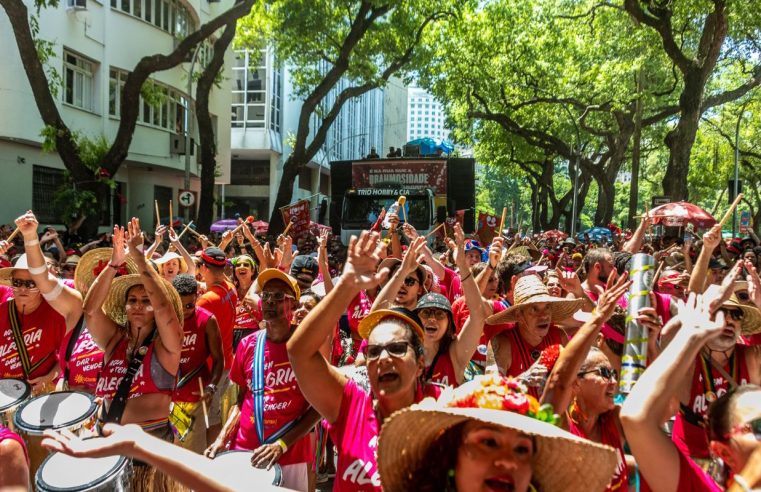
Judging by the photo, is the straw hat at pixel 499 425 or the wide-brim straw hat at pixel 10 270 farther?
the wide-brim straw hat at pixel 10 270

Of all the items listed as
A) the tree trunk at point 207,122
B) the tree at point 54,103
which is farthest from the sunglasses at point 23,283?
the tree trunk at point 207,122

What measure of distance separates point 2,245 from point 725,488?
5.48 metres

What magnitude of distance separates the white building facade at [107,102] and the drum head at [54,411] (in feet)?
43.3

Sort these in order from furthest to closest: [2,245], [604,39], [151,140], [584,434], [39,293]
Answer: [151,140] < [604,39] < [2,245] < [39,293] < [584,434]

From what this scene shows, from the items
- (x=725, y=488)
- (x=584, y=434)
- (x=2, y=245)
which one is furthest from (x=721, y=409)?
(x=2, y=245)

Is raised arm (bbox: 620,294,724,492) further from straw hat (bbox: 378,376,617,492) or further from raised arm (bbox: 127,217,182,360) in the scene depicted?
raised arm (bbox: 127,217,182,360)

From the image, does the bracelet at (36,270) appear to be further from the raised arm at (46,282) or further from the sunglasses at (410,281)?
the sunglasses at (410,281)

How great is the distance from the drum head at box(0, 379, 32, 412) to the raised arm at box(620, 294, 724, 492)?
336 centimetres

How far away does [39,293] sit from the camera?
466 cm

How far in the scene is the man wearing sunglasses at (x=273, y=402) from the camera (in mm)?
3656

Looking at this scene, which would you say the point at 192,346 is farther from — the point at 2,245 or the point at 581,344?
the point at 581,344

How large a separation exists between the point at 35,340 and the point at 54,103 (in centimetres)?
1162

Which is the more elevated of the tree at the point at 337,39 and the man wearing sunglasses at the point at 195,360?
the tree at the point at 337,39

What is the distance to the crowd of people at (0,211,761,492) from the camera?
1.97m
